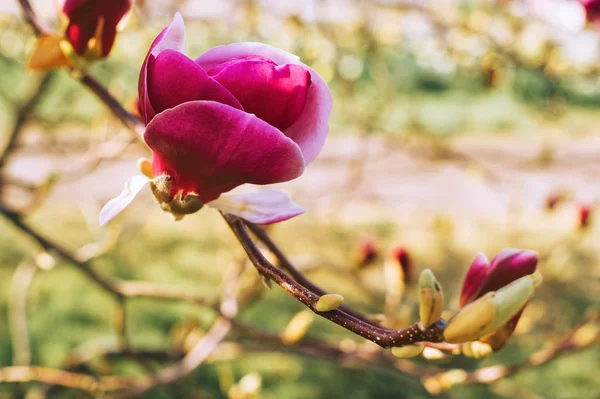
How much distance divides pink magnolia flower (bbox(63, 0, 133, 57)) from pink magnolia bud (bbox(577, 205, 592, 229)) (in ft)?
2.77

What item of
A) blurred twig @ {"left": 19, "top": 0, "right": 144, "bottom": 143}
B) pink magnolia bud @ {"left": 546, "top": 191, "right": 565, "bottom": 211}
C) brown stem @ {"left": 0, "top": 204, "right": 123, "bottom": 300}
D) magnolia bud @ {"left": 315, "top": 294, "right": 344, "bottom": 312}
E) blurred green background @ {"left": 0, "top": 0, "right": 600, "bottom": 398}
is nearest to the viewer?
magnolia bud @ {"left": 315, "top": 294, "right": 344, "bottom": 312}

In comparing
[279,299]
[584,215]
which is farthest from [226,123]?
[279,299]

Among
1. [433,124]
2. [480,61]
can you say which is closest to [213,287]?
[480,61]

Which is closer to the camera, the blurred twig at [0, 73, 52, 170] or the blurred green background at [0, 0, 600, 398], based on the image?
the blurred twig at [0, 73, 52, 170]

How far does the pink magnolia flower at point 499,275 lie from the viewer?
29 cm

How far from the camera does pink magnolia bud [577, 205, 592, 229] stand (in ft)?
3.25

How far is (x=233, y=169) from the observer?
0.91ft

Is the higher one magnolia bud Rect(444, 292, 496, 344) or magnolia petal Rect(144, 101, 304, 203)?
magnolia petal Rect(144, 101, 304, 203)

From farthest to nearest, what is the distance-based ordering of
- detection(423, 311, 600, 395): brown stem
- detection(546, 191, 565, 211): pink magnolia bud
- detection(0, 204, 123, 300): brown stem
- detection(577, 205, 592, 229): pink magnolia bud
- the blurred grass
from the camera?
the blurred grass, detection(546, 191, 565, 211): pink magnolia bud, detection(577, 205, 592, 229): pink magnolia bud, detection(0, 204, 123, 300): brown stem, detection(423, 311, 600, 395): brown stem

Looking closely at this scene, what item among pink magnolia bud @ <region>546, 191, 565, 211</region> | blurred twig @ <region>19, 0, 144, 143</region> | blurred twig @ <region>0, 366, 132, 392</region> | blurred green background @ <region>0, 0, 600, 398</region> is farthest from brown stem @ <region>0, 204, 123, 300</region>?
pink magnolia bud @ <region>546, 191, 565, 211</region>

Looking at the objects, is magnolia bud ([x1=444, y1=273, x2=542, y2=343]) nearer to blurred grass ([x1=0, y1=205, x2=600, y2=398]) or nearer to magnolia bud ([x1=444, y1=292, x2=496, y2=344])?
magnolia bud ([x1=444, y1=292, x2=496, y2=344])

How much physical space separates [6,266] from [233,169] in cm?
213

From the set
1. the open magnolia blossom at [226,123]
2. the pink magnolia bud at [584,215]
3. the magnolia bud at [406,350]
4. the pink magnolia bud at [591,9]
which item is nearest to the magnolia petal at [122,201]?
the open magnolia blossom at [226,123]

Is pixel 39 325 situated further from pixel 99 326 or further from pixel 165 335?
pixel 165 335
